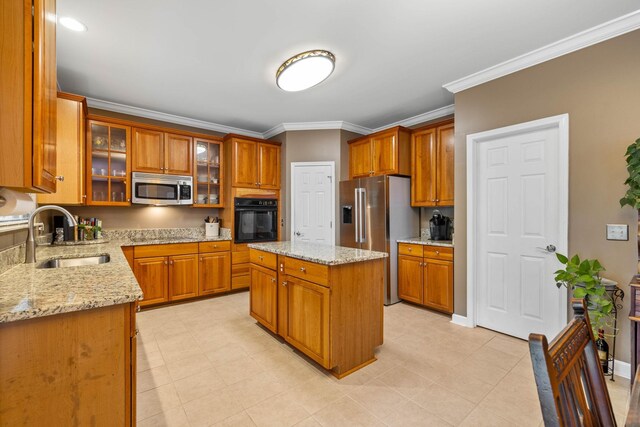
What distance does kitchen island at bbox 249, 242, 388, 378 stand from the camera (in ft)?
6.96

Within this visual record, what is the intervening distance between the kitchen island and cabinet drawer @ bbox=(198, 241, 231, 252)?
1767 millimetres

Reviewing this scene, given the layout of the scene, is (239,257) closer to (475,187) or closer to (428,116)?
(475,187)

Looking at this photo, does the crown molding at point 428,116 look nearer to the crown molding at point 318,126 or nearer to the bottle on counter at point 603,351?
the crown molding at point 318,126

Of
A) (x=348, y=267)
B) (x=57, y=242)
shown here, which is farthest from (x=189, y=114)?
A: (x=348, y=267)

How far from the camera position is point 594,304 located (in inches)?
80.4

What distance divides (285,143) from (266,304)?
2724 mm

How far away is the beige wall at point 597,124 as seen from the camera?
2.16 metres

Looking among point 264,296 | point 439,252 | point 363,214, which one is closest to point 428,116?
point 363,214

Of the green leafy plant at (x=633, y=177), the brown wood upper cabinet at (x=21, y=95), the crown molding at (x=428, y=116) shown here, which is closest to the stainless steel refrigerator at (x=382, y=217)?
the crown molding at (x=428, y=116)

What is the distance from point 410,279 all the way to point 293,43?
3009 millimetres

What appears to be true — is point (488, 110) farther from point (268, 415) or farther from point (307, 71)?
point (268, 415)

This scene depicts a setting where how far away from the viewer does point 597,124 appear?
89.7 inches

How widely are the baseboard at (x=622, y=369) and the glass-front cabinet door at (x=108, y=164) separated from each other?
16.9 ft

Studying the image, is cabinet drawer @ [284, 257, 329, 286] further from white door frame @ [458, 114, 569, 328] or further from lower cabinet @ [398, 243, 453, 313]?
lower cabinet @ [398, 243, 453, 313]
